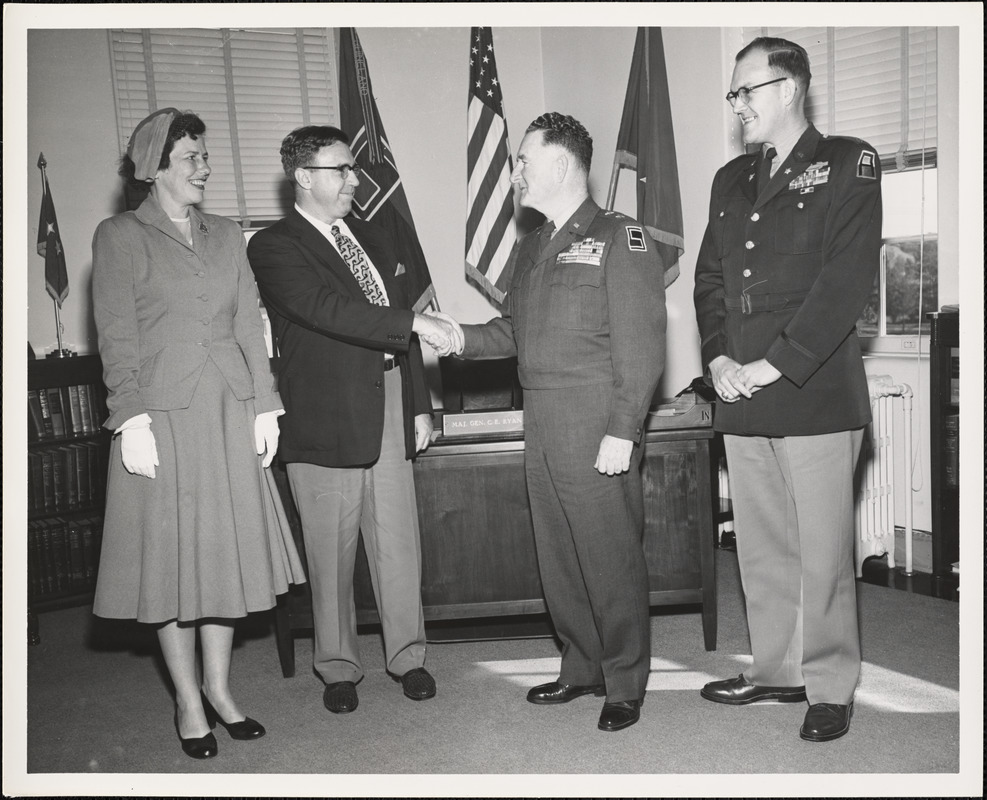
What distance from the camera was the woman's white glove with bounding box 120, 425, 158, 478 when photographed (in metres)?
2.37

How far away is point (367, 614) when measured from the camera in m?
3.20

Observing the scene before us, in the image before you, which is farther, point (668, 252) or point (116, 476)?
point (668, 252)

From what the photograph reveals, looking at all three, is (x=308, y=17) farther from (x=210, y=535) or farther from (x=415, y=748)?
(x=415, y=748)

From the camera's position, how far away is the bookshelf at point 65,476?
4141 mm

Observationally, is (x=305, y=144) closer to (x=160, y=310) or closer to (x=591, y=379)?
(x=160, y=310)

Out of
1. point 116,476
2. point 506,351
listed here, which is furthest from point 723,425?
point 116,476

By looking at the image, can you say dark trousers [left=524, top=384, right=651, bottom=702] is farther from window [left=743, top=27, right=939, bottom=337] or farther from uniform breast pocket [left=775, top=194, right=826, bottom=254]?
window [left=743, top=27, right=939, bottom=337]

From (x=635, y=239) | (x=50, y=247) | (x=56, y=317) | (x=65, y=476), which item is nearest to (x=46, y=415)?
(x=65, y=476)

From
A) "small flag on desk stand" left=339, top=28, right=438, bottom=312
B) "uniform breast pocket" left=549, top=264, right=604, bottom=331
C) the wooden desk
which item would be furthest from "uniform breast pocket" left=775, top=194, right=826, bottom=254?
"small flag on desk stand" left=339, top=28, right=438, bottom=312

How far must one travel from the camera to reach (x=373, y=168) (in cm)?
466

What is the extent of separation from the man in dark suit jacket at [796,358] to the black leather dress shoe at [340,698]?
3.97 ft

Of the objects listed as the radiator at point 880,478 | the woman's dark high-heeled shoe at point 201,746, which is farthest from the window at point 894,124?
the woman's dark high-heeled shoe at point 201,746

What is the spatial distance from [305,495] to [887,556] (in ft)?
8.71

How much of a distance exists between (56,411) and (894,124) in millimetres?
3901
